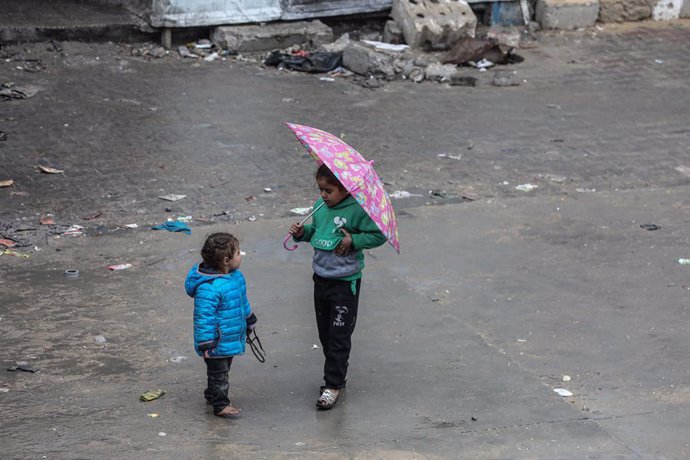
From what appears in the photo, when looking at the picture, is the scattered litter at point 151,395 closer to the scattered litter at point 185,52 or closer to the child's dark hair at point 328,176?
the child's dark hair at point 328,176

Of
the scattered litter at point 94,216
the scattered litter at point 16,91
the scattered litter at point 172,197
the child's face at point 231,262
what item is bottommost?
the scattered litter at point 94,216

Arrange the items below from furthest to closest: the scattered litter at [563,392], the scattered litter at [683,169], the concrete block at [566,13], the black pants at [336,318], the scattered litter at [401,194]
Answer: the concrete block at [566,13], the scattered litter at [683,169], the scattered litter at [401,194], the scattered litter at [563,392], the black pants at [336,318]

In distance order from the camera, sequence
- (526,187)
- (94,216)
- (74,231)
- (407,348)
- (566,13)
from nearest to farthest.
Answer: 1. (407,348)
2. (74,231)
3. (94,216)
4. (526,187)
5. (566,13)

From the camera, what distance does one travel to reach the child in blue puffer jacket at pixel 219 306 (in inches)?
197

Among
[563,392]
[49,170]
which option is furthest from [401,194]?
[563,392]

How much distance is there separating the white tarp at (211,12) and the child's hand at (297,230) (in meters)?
7.95

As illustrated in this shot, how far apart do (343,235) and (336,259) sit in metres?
0.13

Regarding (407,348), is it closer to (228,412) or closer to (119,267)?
(228,412)

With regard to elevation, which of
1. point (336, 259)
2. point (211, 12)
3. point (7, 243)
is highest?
point (336, 259)

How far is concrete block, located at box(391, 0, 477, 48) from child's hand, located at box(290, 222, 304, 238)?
27.6ft

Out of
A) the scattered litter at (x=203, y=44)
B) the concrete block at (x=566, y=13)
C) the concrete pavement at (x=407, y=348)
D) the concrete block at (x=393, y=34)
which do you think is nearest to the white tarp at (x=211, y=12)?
the scattered litter at (x=203, y=44)

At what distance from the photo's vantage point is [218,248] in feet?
16.3

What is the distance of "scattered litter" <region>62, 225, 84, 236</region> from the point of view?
7.88 m

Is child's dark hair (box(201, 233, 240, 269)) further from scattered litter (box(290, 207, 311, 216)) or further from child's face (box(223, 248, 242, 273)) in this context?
scattered litter (box(290, 207, 311, 216))
